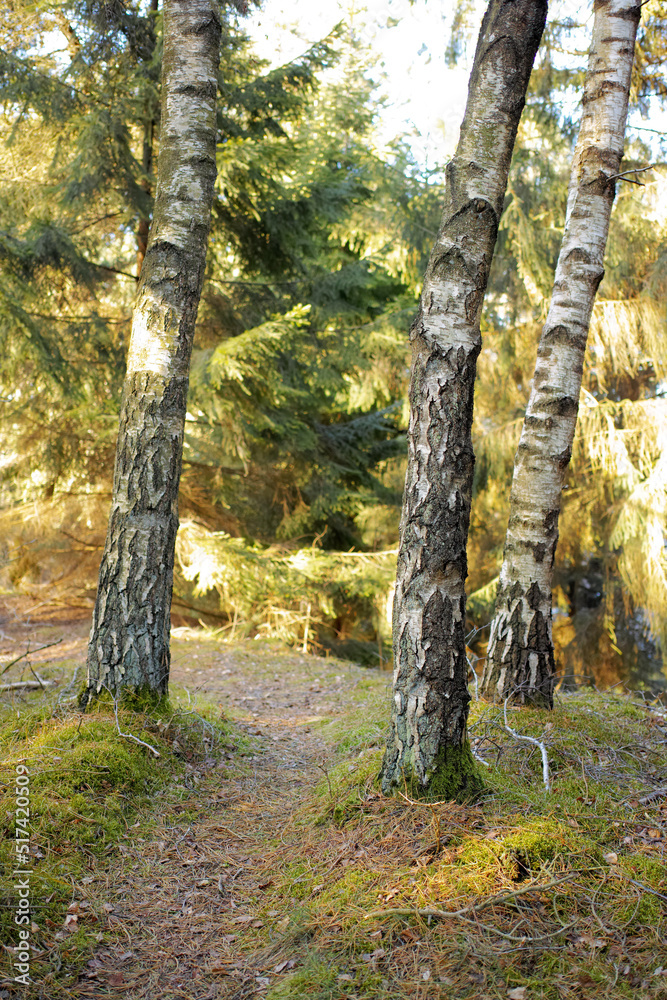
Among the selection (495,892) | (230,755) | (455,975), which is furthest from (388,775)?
(230,755)

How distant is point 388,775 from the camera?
3033 mm

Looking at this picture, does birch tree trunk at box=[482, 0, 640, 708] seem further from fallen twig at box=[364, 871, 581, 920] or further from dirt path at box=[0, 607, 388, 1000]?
fallen twig at box=[364, 871, 581, 920]

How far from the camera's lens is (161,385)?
4.10 metres

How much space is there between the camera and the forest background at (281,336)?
22.9ft

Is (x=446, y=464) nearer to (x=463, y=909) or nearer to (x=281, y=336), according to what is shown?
(x=463, y=909)

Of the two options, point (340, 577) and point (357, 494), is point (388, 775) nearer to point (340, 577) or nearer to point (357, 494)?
point (340, 577)

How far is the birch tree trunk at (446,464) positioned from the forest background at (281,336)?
2839 mm

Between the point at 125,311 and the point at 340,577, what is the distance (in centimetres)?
448

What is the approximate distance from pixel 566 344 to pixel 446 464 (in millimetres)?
1967

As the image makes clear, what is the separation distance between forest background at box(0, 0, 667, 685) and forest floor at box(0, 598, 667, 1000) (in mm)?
3837

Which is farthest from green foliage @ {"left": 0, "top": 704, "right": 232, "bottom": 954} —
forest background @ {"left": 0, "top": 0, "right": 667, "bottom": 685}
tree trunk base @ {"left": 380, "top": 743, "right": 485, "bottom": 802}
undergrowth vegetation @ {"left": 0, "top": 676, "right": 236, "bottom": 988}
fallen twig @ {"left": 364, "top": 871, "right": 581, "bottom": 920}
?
forest background @ {"left": 0, "top": 0, "right": 667, "bottom": 685}

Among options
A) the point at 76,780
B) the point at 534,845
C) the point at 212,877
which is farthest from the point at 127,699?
the point at 534,845

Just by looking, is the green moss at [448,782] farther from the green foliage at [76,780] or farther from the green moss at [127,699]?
the green moss at [127,699]

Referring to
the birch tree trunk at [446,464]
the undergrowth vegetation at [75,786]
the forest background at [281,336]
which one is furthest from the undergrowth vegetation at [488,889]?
the forest background at [281,336]
